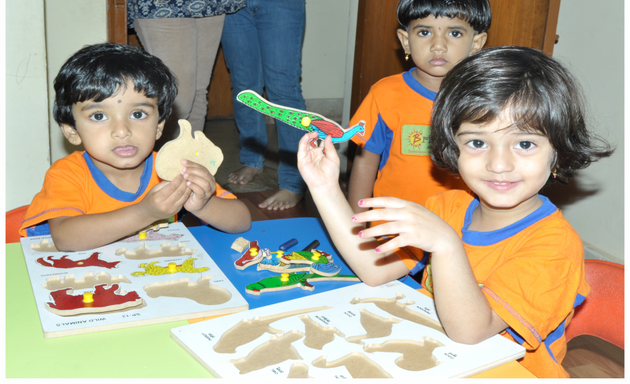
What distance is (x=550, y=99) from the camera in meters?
0.95

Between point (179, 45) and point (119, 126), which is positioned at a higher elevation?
point (179, 45)

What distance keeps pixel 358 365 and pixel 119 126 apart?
82cm

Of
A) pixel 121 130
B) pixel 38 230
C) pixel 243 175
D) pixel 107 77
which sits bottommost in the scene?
pixel 243 175

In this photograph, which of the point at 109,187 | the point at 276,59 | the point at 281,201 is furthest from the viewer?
the point at 281,201

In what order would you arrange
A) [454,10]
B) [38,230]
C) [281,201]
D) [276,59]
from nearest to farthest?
[38,230] → [454,10] → [276,59] → [281,201]

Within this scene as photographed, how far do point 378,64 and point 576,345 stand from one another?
1.73 m

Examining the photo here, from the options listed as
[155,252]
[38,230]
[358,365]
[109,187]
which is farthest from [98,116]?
[358,365]

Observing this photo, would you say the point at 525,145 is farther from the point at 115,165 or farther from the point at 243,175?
the point at 243,175

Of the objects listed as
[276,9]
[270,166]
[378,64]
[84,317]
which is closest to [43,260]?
[84,317]

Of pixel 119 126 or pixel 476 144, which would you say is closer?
pixel 476 144

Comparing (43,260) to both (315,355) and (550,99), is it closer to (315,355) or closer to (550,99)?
(315,355)

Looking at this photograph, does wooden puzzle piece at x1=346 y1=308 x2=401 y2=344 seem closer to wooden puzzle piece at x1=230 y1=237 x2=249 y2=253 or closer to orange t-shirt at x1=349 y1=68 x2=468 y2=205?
wooden puzzle piece at x1=230 y1=237 x2=249 y2=253

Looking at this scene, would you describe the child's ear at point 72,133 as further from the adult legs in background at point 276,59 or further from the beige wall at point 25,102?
the adult legs in background at point 276,59

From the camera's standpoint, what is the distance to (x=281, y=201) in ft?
9.68
